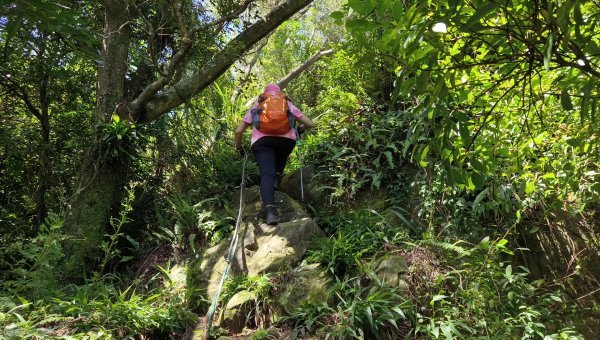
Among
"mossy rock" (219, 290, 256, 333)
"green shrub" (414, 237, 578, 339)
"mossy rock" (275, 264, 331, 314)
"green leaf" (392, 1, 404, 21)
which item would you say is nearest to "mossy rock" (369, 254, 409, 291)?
"green shrub" (414, 237, 578, 339)

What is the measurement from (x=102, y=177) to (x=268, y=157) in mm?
2159

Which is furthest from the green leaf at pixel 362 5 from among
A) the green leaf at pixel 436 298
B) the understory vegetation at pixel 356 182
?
the green leaf at pixel 436 298

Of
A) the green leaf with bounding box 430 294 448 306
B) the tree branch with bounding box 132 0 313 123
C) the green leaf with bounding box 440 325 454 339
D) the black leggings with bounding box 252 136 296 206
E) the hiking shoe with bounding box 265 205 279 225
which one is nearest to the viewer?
the green leaf with bounding box 440 325 454 339

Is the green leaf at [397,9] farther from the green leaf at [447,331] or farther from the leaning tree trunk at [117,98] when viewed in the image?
the leaning tree trunk at [117,98]

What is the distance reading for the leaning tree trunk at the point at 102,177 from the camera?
4.91 m

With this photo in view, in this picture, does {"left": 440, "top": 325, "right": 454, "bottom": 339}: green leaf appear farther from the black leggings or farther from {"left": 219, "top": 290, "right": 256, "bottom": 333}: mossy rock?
the black leggings

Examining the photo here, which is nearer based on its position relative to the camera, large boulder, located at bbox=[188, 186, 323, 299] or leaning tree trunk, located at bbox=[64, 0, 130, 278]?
large boulder, located at bbox=[188, 186, 323, 299]

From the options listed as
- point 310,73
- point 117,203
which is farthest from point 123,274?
point 310,73

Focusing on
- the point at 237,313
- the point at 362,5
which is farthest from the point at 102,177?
the point at 362,5

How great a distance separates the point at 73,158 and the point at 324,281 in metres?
4.23

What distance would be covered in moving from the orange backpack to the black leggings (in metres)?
0.12

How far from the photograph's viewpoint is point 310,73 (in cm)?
1132

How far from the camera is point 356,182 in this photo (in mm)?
5570

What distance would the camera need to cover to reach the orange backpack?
5129 mm
